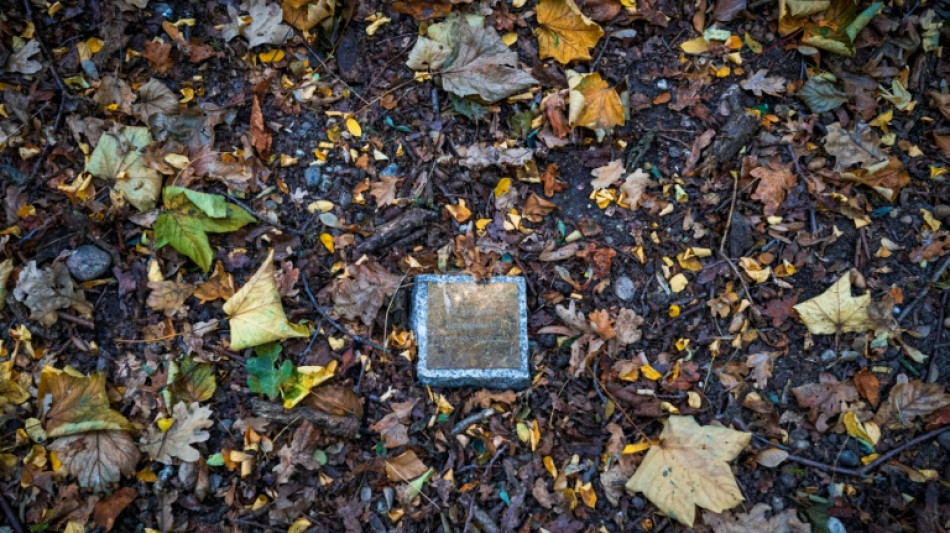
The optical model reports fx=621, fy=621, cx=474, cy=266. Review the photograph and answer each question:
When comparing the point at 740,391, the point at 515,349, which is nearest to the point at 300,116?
the point at 515,349

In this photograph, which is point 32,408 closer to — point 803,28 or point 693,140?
point 693,140

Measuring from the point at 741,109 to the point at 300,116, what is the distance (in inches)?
87.0

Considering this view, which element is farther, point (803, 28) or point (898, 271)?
point (803, 28)

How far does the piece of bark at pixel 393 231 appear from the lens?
9.58 feet

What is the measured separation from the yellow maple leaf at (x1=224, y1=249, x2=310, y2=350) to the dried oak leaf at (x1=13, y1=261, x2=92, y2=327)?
703 mm

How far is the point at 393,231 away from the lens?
292 cm

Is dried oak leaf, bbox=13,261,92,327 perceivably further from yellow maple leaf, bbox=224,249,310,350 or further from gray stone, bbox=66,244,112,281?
yellow maple leaf, bbox=224,249,310,350

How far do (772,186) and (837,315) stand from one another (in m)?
0.67

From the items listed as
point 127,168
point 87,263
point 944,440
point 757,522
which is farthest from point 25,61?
point 944,440

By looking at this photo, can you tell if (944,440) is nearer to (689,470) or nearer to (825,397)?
(825,397)

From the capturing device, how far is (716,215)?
9.94 ft

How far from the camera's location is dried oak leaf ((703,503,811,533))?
265 centimetres

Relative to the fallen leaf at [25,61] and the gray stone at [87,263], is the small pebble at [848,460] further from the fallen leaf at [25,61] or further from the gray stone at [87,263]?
the fallen leaf at [25,61]

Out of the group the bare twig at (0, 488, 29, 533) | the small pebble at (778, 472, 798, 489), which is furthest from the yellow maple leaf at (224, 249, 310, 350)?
the small pebble at (778, 472, 798, 489)
